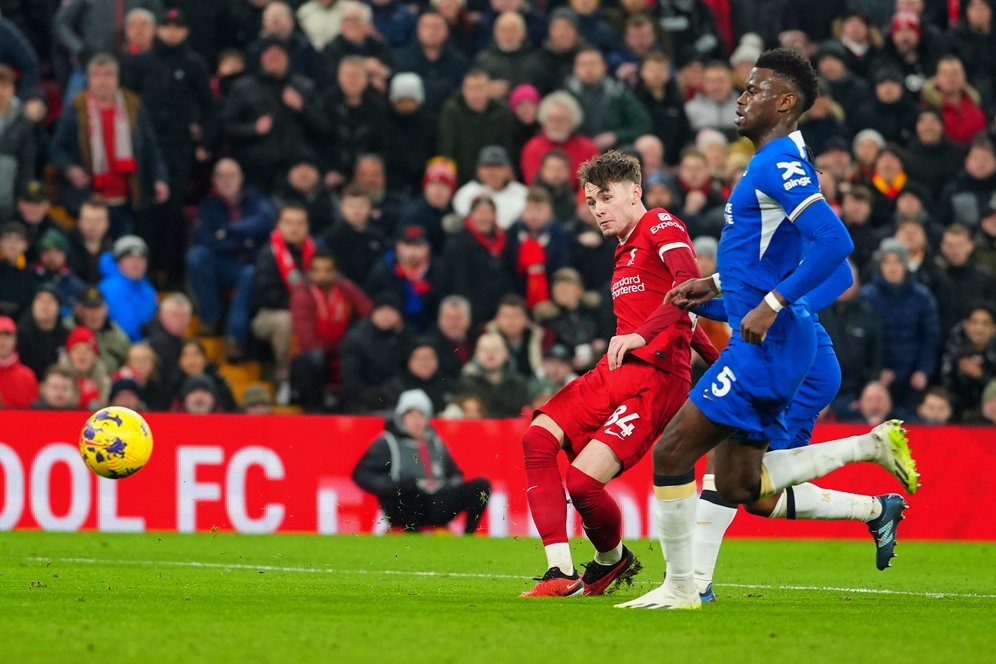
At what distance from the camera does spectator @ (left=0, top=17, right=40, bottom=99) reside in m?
18.4

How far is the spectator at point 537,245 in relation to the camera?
18094 millimetres

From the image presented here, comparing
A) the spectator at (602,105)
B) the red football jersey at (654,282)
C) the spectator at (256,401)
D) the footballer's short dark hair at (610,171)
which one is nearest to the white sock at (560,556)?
Answer: the red football jersey at (654,282)

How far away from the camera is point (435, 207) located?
60.8ft

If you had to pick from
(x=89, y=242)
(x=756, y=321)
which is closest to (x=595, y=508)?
(x=756, y=321)

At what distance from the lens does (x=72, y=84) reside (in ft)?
60.1

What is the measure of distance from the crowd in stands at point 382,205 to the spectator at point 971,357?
32 millimetres

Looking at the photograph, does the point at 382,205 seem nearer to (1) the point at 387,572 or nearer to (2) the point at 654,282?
(1) the point at 387,572

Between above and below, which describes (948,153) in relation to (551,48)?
below

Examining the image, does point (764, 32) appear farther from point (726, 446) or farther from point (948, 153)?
point (726, 446)

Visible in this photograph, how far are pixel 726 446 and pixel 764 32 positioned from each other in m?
14.8

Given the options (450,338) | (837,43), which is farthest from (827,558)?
(837,43)

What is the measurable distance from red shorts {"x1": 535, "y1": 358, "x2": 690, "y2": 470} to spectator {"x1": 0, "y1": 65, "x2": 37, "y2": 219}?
9375 mm

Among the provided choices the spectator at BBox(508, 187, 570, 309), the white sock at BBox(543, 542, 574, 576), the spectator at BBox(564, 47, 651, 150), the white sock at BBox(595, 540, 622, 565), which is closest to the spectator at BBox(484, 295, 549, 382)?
the spectator at BBox(508, 187, 570, 309)

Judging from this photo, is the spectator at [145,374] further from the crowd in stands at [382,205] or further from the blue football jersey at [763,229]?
the blue football jersey at [763,229]
